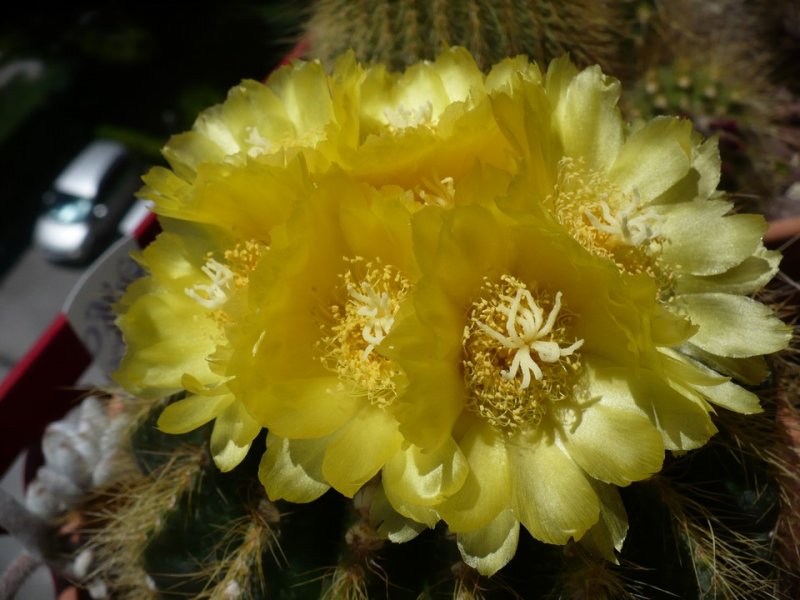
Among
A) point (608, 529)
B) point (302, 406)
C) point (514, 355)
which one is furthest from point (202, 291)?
point (608, 529)

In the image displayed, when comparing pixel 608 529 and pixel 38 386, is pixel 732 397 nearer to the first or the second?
pixel 608 529

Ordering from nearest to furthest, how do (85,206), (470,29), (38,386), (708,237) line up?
(708,237) < (470,29) < (38,386) < (85,206)

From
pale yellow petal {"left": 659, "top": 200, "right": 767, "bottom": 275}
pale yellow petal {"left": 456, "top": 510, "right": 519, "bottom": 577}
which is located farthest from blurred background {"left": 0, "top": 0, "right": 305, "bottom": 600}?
pale yellow petal {"left": 456, "top": 510, "right": 519, "bottom": 577}

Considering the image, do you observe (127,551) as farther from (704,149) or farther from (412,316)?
(704,149)

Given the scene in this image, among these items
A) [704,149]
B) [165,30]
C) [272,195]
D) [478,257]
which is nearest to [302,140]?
[272,195]

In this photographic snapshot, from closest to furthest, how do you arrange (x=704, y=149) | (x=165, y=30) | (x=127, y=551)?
(x=704, y=149) < (x=127, y=551) < (x=165, y=30)
